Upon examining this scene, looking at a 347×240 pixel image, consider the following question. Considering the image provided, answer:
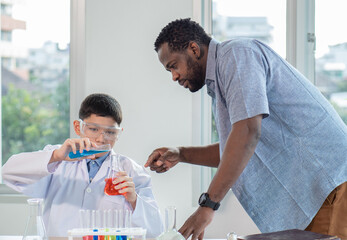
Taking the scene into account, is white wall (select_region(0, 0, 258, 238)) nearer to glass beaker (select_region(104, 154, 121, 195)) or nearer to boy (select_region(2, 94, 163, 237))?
boy (select_region(2, 94, 163, 237))

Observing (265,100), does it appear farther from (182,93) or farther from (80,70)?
(80,70)

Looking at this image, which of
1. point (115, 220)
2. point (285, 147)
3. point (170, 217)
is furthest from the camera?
point (285, 147)

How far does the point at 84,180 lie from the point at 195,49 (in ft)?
2.81

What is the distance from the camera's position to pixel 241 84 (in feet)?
5.20

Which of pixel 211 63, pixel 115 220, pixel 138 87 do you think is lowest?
pixel 115 220

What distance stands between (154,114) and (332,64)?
1214mm

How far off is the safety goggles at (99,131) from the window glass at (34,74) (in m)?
1.14

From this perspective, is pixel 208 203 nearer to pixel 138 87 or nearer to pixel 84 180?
pixel 84 180

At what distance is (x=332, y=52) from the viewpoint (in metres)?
3.24

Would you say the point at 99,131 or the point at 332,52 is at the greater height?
the point at 332,52

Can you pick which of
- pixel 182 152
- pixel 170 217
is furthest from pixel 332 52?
pixel 170 217

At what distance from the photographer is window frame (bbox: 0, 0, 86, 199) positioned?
312 centimetres

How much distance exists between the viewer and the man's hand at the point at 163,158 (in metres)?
2.05

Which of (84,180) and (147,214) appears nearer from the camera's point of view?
(147,214)
